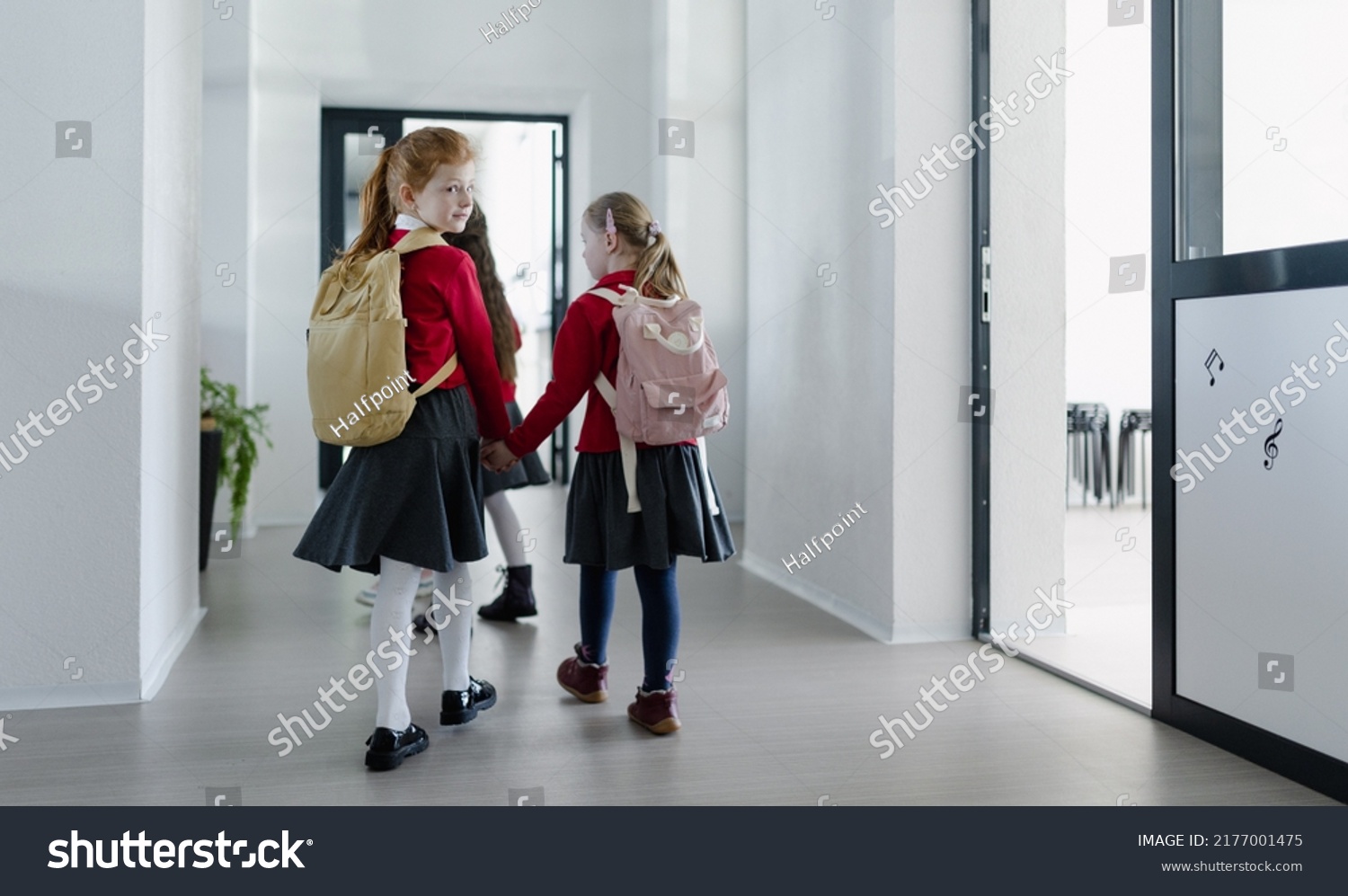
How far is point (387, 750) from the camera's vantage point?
192 cm

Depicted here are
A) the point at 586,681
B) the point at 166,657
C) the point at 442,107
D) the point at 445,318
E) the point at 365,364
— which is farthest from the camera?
the point at 442,107

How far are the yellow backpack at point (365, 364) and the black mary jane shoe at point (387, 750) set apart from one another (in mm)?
492

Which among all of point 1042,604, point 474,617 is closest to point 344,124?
point 474,617

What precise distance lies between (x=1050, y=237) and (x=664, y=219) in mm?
2564

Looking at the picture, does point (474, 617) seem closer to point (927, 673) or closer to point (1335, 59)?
point (927, 673)

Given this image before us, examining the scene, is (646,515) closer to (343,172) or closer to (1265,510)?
(1265,510)

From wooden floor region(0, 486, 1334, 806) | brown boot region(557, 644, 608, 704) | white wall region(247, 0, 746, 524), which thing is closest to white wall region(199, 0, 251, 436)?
white wall region(247, 0, 746, 524)

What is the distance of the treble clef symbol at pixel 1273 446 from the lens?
192 centimetres

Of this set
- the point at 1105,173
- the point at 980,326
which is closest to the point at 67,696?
the point at 980,326

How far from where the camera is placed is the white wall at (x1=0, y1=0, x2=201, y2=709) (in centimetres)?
223

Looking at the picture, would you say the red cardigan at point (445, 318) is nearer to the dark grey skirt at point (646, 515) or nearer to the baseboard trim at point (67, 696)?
the dark grey skirt at point (646, 515)

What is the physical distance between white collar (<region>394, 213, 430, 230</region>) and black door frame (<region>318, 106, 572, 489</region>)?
3664mm

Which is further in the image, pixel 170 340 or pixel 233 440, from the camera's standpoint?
pixel 233 440

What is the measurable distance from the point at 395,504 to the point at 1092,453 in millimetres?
3265
